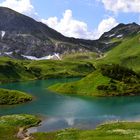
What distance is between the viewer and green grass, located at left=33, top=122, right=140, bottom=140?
8319 cm

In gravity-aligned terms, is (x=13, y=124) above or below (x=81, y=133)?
above

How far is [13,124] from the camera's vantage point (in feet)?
356

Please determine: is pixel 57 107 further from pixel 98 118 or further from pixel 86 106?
pixel 98 118

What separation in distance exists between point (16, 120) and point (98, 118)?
27910mm

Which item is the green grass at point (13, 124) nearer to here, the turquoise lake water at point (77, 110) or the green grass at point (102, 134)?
the turquoise lake water at point (77, 110)

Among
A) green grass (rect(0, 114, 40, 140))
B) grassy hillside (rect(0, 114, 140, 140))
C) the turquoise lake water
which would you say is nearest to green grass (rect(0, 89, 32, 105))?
the turquoise lake water

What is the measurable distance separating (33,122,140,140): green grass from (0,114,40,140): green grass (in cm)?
679

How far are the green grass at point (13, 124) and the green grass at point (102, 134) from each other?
267 inches

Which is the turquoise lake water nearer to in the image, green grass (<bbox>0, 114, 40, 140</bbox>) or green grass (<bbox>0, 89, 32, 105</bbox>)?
green grass (<bbox>0, 114, 40, 140</bbox>)

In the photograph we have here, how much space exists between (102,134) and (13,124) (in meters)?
32.6

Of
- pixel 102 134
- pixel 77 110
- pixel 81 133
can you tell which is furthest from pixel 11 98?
pixel 102 134

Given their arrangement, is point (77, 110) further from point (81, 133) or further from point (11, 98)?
point (81, 133)

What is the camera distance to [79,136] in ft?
289

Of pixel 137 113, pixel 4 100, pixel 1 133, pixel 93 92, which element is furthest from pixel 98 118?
pixel 93 92
